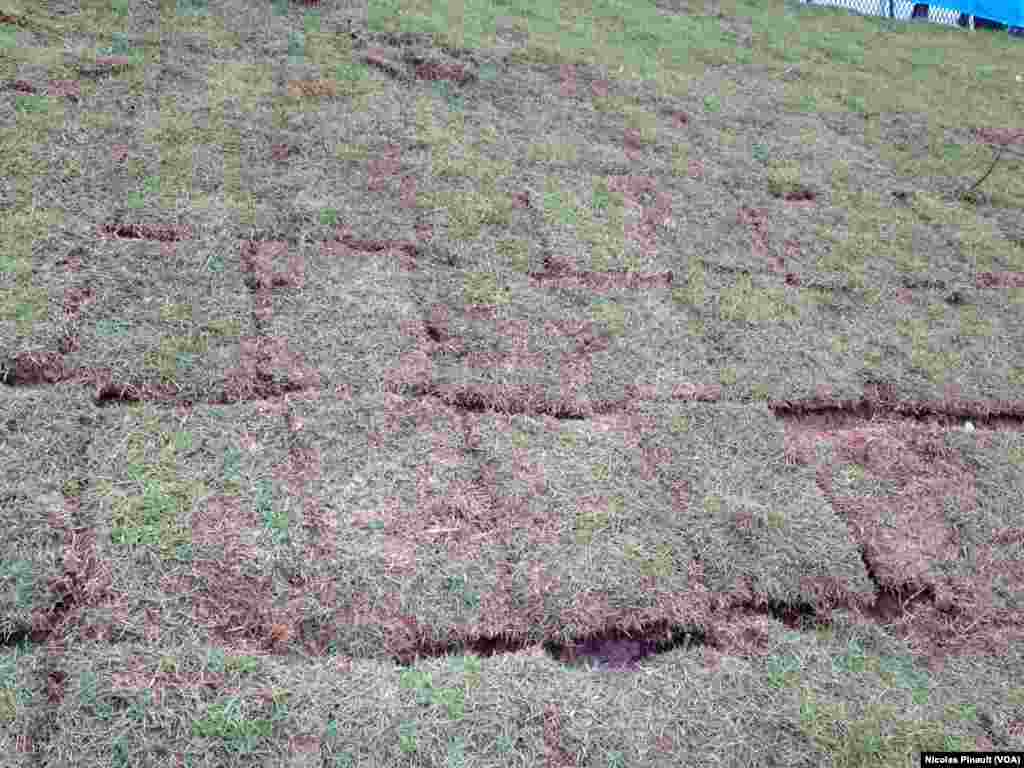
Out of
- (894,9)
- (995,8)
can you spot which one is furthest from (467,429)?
(995,8)

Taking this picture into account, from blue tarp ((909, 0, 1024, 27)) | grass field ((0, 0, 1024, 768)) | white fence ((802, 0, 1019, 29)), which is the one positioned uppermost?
blue tarp ((909, 0, 1024, 27))

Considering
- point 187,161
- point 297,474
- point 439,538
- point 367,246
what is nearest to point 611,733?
point 439,538

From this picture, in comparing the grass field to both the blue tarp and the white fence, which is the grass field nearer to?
the white fence

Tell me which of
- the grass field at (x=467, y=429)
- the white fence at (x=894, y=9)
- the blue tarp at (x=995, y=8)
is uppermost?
the blue tarp at (x=995, y=8)

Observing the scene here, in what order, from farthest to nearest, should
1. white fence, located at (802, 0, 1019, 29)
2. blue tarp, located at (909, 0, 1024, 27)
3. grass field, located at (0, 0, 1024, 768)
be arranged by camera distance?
blue tarp, located at (909, 0, 1024, 27) < white fence, located at (802, 0, 1019, 29) < grass field, located at (0, 0, 1024, 768)

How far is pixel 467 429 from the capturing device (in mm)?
2412

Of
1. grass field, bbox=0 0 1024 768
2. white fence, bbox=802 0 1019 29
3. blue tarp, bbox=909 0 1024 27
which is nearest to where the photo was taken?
grass field, bbox=0 0 1024 768

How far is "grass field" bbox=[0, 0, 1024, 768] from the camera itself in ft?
5.82

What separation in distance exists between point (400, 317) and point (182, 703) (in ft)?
4.60

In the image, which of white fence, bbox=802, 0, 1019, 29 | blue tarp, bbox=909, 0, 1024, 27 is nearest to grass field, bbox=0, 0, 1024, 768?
white fence, bbox=802, 0, 1019, 29

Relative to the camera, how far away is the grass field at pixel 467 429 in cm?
177

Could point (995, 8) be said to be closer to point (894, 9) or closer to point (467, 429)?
point (894, 9)

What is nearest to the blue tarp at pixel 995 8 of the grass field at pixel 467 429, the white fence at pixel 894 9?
the white fence at pixel 894 9

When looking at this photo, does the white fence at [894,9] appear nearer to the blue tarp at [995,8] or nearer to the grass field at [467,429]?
the blue tarp at [995,8]
